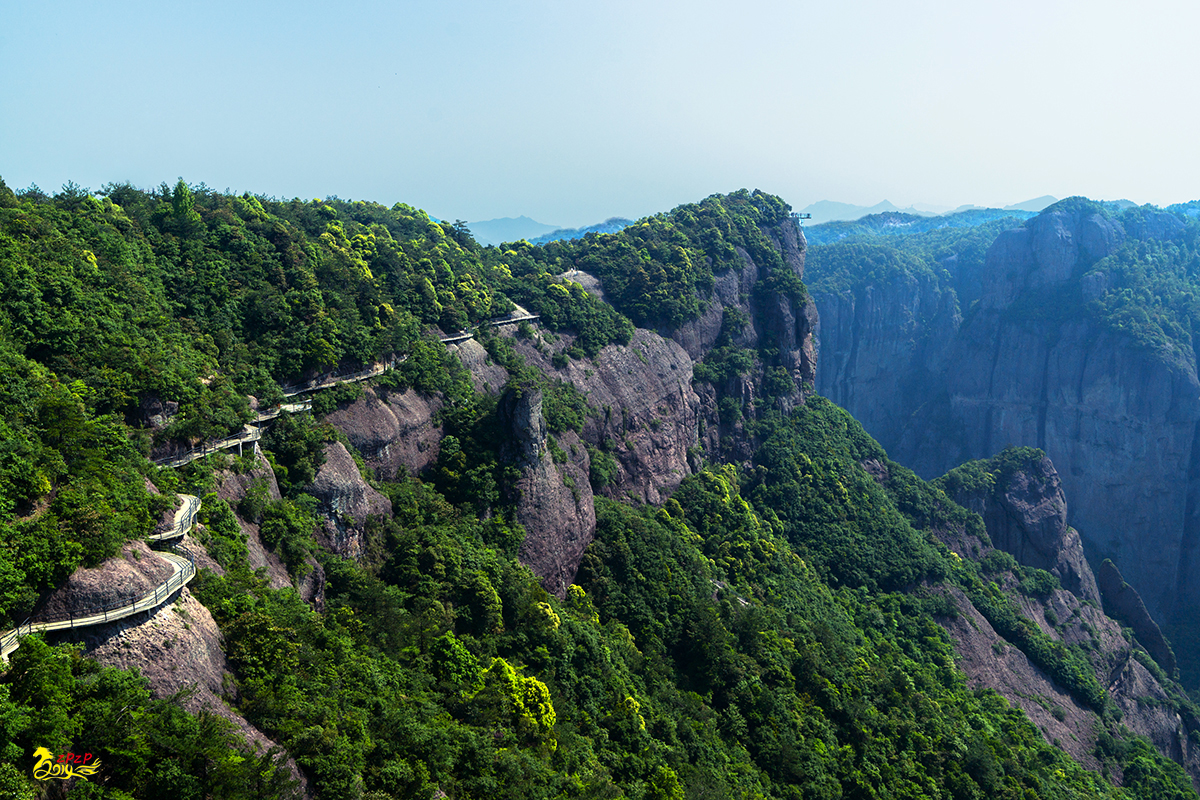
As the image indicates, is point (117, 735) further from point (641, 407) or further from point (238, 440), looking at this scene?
point (641, 407)

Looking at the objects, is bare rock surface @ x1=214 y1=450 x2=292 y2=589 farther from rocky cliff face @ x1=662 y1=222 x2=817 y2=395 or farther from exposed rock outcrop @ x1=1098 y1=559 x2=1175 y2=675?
exposed rock outcrop @ x1=1098 y1=559 x2=1175 y2=675

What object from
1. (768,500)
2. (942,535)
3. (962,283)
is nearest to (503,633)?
(768,500)

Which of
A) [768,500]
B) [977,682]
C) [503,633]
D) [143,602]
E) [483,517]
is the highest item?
[143,602]

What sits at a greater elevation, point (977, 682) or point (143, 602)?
point (143, 602)

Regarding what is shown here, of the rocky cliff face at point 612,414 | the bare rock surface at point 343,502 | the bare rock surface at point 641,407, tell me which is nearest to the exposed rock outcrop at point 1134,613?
the rocky cliff face at point 612,414

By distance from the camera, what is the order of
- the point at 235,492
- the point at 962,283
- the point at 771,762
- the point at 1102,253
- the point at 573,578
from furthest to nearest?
1. the point at 962,283
2. the point at 1102,253
3. the point at 573,578
4. the point at 771,762
5. the point at 235,492

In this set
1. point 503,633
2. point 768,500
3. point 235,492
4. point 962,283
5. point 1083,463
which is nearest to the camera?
point 235,492

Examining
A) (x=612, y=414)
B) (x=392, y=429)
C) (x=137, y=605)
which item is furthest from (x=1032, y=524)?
(x=137, y=605)

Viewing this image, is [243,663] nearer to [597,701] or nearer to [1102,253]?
[597,701]
